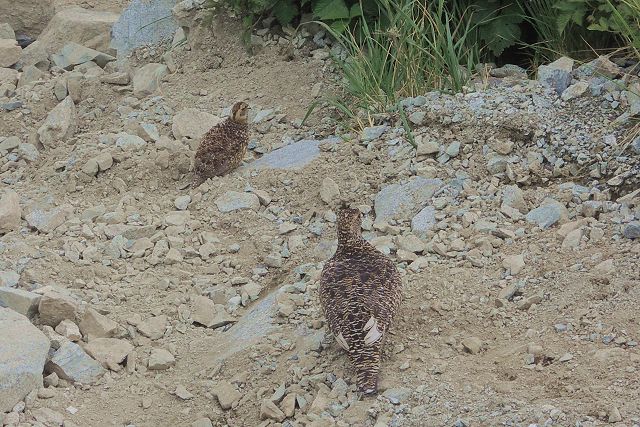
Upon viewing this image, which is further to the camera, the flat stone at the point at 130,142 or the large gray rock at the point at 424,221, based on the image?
the flat stone at the point at 130,142

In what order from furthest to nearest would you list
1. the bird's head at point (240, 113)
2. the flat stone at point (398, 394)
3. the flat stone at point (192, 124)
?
the flat stone at point (192, 124), the bird's head at point (240, 113), the flat stone at point (398, 394)

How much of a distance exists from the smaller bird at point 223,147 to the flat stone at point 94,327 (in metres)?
2.03

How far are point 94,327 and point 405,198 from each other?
2.38 meters

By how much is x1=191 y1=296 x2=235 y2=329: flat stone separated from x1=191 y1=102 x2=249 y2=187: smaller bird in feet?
5.13

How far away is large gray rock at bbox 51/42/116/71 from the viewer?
442 inches

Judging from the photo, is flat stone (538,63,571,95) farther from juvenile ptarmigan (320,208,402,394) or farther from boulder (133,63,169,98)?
boulder (133,63,169,98)

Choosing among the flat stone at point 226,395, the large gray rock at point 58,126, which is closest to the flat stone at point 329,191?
the flat stone at point 226,395

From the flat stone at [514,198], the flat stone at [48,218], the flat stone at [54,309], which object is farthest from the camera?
the flat stone at [48,218]

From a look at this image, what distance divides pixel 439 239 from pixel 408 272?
439 mm

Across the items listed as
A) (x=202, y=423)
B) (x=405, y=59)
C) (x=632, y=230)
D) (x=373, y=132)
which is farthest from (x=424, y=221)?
(x=202, y=423)

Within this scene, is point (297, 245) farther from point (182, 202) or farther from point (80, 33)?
point (80, 33)

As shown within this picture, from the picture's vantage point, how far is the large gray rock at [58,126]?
9.88m

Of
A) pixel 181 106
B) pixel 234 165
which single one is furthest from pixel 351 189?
pixel 181 106

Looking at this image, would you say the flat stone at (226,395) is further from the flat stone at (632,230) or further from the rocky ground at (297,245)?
the flat stone at (632,230)
